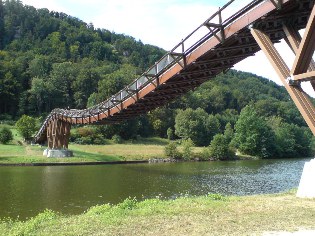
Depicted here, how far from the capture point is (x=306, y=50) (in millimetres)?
12414

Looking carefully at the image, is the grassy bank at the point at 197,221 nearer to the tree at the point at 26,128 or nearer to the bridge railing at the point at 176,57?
the bridge railing at the point at 176,57

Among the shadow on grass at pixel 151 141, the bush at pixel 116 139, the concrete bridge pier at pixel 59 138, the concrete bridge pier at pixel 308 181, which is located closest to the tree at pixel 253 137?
the shadow on grass at pixel 151 141

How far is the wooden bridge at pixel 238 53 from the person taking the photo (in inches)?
513

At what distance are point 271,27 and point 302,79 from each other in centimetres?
382

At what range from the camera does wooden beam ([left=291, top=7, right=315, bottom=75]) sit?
465 inches

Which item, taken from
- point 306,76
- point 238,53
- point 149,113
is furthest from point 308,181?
point 149,113

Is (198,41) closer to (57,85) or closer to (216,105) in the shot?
(57,85)

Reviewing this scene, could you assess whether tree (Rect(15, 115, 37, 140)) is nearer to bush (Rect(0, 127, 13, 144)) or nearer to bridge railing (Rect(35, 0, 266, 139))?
bush (Rect(0, 127, 13, 144))

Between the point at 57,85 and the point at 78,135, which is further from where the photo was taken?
the point at 57,85

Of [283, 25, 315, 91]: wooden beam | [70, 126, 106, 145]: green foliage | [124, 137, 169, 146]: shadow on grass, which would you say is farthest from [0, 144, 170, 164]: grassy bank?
[283, 25, 315, 91]: wooden beam

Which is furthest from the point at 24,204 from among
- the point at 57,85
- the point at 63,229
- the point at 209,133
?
the point at 57,85

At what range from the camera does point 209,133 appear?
102 meters

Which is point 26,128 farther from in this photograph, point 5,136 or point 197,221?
point 197,221

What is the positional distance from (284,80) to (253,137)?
253 feet
